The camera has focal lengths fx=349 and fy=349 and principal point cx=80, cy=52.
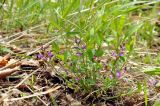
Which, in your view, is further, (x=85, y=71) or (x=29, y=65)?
(x=29, y=65)

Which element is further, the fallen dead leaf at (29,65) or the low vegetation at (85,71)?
the fallen dead leaf at (29,65)

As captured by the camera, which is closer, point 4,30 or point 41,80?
point 41,80

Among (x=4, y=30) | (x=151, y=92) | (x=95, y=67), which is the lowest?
(x=151, y=92)

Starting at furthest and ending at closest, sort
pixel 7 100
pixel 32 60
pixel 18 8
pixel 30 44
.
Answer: pixel 18 8
pixel 30 44
pixel 32 60
pixel 7 100

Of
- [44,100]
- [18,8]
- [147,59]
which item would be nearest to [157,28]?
[147,59]

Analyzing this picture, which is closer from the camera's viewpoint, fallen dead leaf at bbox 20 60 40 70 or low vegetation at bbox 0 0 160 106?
low vegetation at bbox 0 0 160 106

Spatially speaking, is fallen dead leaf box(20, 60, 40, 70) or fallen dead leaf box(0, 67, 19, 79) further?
fallen dead leaf box(20, 60, 40, 70)

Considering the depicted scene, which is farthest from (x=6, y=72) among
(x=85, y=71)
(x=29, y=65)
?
(x=85, y=71)

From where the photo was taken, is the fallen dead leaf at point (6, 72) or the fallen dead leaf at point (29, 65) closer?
the fallen dead leaf at point (6, 72)

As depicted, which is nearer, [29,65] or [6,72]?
[6,72]

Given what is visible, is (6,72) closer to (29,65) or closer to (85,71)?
(29,65)

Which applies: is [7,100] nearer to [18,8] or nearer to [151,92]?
[151,92]
